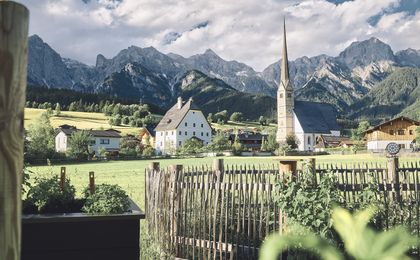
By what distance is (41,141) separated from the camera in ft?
218

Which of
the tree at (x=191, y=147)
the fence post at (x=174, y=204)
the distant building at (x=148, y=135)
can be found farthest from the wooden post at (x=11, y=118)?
the distant building at (x=148, y=135)

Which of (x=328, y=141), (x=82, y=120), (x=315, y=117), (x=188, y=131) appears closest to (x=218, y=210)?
(x=188, y=131)

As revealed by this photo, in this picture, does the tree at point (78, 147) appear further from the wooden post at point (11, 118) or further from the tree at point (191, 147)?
the wooden post at point (11, 118)

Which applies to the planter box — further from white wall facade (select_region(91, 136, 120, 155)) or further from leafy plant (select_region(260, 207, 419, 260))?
white wall facade (select_region(91, 136, 120, 155))

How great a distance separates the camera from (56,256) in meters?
6.16

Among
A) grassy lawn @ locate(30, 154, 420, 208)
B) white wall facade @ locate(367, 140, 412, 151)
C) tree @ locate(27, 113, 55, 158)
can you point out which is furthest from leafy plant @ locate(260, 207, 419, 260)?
white wall facade @ locate(367, 140, 412, 151)

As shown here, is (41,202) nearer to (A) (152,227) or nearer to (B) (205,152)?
(A) (152,227)

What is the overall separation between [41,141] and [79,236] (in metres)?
64.5

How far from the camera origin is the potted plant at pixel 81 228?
614cm

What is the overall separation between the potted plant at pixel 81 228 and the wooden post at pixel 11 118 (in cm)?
485

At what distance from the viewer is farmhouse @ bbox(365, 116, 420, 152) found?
87.0 meters

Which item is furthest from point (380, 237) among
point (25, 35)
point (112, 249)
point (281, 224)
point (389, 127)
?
point (389, 127)

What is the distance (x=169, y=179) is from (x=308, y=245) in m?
8.62

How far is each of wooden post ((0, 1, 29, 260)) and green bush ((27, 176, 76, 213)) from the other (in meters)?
5.39
